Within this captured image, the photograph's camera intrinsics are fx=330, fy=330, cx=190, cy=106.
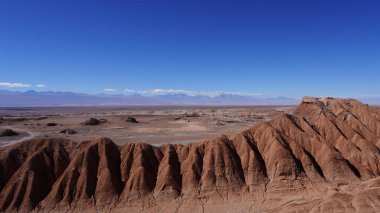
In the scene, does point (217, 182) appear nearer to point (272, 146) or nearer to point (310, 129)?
point (272, 146)

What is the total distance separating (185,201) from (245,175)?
8.17 metres

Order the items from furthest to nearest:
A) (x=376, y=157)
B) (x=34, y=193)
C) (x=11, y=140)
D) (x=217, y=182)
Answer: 1. (x=11, y=140)
2. (x=376, y=157)
3. (x=217, y=182)
4. (x=34, y=193)

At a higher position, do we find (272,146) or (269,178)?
(272,146)

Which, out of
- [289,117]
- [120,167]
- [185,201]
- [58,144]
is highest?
[289,117]

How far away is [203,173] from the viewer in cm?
3844

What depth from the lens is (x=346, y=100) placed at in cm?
5222

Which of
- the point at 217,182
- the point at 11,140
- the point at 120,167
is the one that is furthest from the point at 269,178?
the point at 11,140

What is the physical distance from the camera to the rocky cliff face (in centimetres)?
3444

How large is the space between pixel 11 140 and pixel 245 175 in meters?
62.4

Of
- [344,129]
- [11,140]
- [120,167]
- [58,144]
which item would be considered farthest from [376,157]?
[11,140]

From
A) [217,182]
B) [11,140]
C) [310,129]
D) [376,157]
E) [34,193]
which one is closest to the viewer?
[34,193]

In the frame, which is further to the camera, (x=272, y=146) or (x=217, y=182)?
(x=272, y=146)

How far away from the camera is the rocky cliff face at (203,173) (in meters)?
34.4

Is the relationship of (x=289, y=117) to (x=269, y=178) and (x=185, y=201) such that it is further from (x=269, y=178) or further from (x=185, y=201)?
(x=185, y=201)
